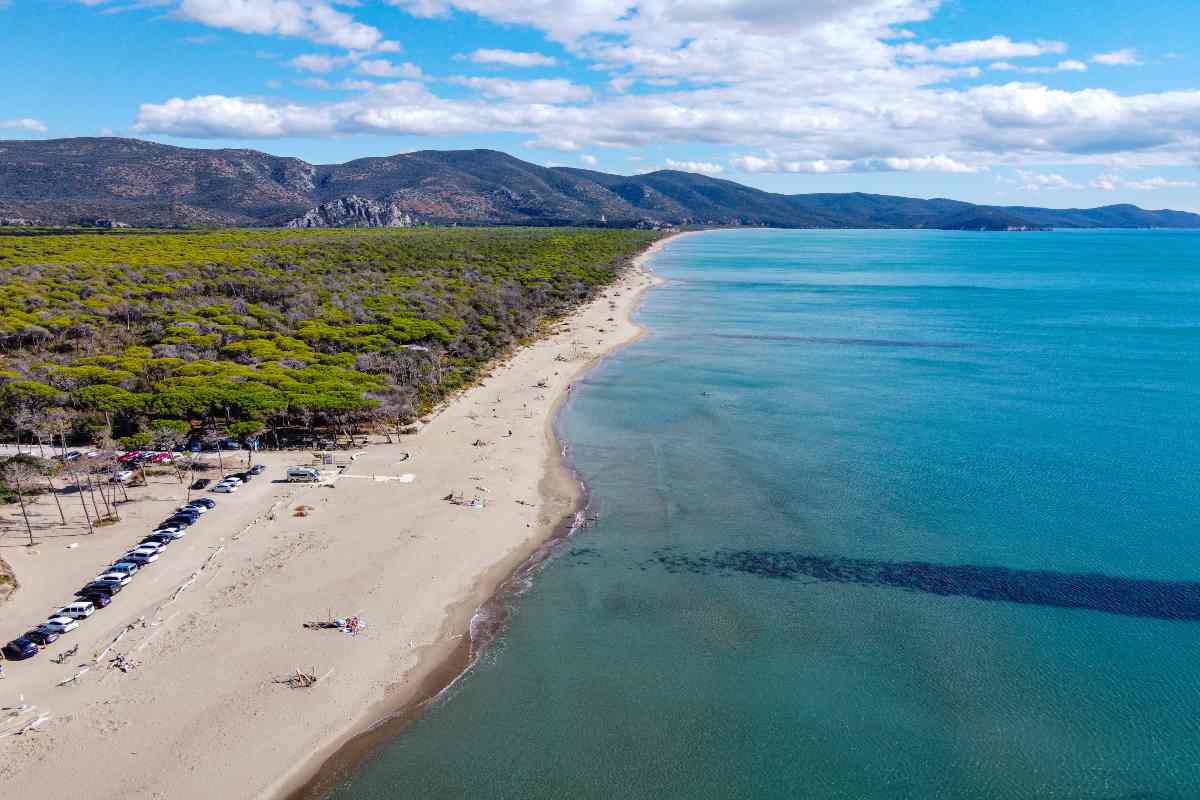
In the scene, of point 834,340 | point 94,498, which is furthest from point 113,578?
point 834,340

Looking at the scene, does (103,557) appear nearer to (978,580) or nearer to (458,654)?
(458,654)

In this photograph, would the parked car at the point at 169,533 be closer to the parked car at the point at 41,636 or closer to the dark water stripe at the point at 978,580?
the parked car at the point at 41,636

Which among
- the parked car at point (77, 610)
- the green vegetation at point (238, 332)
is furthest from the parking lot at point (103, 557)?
the green vegetation at point (238, 332)

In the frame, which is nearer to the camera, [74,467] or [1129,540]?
[1129,540]

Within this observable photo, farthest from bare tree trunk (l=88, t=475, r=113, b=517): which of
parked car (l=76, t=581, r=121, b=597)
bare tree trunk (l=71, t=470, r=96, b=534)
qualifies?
parked car (l=76, t=581, r=121, b=597)

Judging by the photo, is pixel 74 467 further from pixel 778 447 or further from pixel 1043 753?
pixel 1043 753

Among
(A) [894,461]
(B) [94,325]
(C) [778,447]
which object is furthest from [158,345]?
(A) [894,461]
